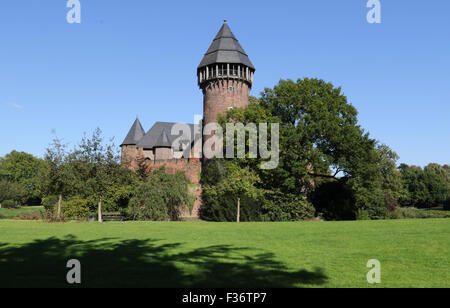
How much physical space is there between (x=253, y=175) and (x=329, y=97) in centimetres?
1024

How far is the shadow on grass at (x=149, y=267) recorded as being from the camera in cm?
592

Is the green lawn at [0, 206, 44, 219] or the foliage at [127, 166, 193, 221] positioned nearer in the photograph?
the foliage at [127, 166, 193, 221]

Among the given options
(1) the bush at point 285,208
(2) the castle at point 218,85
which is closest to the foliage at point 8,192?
(2) the castle at point 218,85

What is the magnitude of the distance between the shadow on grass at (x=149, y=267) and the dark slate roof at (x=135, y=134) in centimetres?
4329

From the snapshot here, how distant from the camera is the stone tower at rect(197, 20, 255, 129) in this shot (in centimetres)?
4128

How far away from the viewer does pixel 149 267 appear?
7188mm

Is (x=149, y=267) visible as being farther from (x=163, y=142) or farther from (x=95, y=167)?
(x=163, y=142)

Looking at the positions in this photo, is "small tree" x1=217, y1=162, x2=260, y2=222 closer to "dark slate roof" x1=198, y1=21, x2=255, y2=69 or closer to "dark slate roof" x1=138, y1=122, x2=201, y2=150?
"dark slate roof" x1=198, y1=21, x2=255, y2=69

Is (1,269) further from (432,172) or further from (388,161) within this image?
(432,172)

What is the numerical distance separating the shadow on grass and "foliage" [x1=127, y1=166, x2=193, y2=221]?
66.8 feet

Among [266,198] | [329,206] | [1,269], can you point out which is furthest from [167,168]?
[1,269]

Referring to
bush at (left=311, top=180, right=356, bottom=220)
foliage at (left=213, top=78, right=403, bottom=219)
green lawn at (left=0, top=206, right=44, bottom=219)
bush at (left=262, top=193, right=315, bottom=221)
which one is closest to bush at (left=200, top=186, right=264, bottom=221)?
bush at (left=262, top=193, right=315, bottom=221)

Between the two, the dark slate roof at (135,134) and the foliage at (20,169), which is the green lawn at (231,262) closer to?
the dark slate roof at (135,134)
